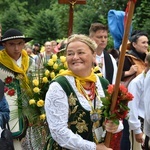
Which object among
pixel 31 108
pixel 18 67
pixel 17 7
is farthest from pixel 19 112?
pixel 17 7

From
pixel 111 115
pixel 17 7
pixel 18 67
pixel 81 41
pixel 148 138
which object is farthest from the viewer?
pixel 17 7

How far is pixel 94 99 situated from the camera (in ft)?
12.7

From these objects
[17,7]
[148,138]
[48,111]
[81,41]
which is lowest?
[17,7]

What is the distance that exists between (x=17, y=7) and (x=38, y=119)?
34.8m

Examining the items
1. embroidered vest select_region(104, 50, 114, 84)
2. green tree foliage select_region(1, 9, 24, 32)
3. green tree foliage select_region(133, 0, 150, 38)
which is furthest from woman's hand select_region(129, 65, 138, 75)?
green tree foliage select_region(1, 9, 24, 32)

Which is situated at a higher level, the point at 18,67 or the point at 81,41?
the point at 81,41

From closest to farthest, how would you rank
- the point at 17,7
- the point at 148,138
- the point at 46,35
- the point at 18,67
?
the point at 148,138
the point at 18,67
the point at 46,35
the point at 17,7

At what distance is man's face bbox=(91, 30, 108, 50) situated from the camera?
6.35 m

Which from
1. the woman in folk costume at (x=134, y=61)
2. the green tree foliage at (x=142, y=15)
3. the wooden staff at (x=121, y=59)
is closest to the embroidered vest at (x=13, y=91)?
the woman in folk costume at (x=134, y=61)

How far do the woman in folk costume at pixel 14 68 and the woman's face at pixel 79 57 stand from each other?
80.8 inches

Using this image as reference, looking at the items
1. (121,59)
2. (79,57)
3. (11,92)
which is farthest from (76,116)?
(11,92)

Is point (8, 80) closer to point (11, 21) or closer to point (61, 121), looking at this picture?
point (61, 121)

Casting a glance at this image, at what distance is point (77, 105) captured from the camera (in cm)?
369

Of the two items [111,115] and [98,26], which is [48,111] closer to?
[111,115]
